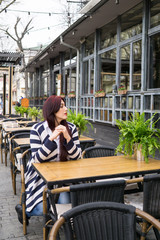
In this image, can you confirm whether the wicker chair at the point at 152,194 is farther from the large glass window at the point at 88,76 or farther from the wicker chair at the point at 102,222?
the large glass window at the point at 88,76

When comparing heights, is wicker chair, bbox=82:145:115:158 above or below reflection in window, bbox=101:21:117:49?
below

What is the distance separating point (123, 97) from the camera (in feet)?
27.3

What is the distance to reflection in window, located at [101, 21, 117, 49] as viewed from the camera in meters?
9.43

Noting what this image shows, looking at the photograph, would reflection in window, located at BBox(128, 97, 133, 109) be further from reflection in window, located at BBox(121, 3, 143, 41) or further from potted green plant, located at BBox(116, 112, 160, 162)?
potted green plant, located at BBox(116, 112, 160, 162)

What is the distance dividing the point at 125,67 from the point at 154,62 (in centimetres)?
152

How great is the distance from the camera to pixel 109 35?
980 cm

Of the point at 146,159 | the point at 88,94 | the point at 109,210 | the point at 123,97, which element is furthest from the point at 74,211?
the point at 88,94

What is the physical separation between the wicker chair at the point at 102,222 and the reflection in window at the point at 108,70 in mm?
7778

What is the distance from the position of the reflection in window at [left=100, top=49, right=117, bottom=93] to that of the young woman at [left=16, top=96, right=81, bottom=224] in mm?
6283

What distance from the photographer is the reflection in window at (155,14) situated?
702cm

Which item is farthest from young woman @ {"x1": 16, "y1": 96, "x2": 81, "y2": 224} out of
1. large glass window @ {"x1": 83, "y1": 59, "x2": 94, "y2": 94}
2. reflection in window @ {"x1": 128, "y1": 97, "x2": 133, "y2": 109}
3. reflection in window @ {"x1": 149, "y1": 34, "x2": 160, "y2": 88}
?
large glass window @ {"x1": 83, "y1": 59, "x2": 94, "y2": 94}

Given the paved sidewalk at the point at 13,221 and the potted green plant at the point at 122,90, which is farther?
the potted green plant at the point at 122,90

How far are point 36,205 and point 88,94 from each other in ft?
27.7

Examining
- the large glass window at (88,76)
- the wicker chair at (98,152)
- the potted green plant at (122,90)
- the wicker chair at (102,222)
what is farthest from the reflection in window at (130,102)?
the wicker chair at (102,222)
